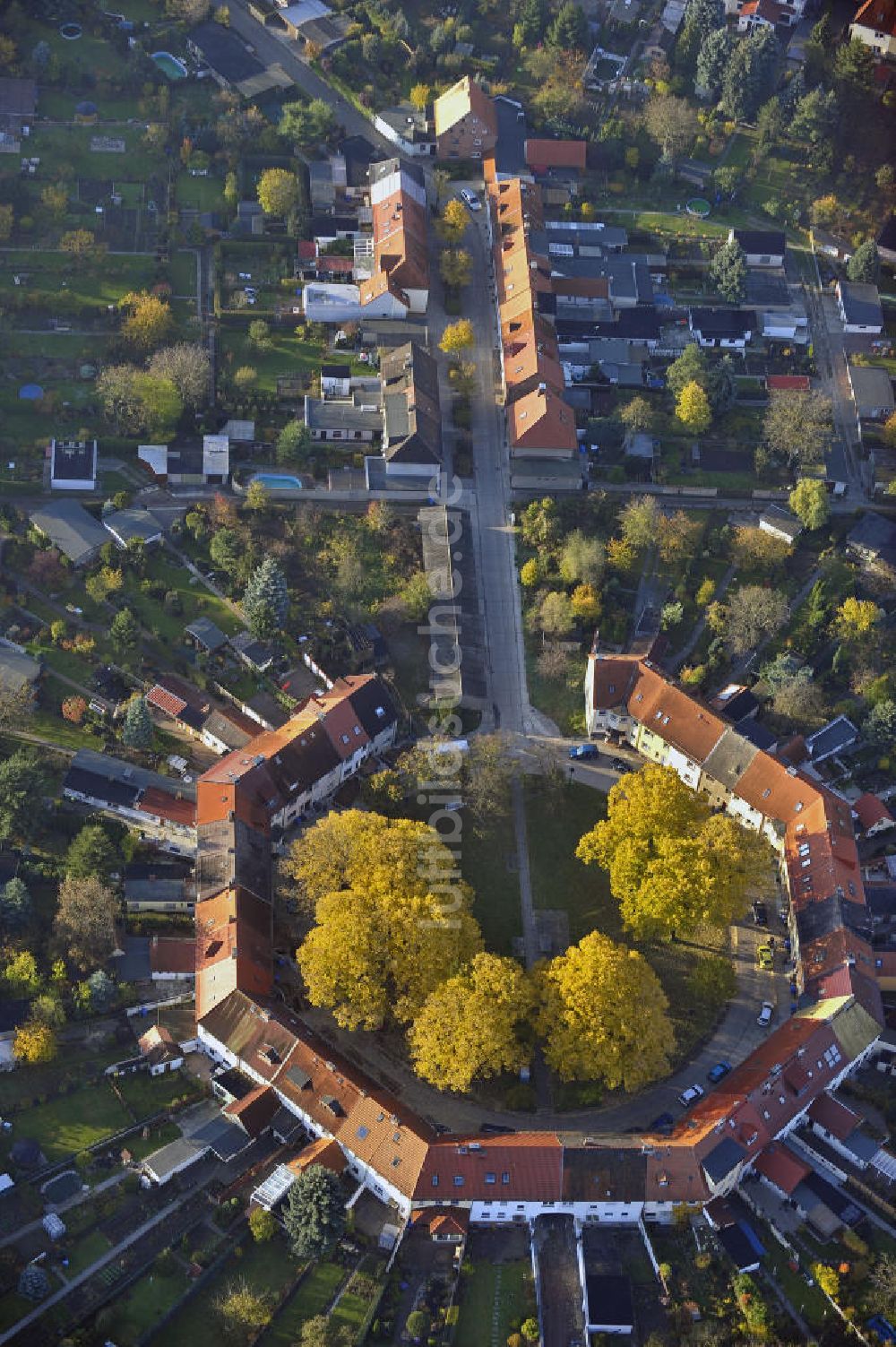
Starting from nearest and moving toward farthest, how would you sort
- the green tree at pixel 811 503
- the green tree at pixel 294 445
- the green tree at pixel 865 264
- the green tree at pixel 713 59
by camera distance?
1. the green tree at pixel 811 503
2. the green tree at pixel 294 445
3. the green tree at pixel 865 264
4. the green tree at pixel 713 59

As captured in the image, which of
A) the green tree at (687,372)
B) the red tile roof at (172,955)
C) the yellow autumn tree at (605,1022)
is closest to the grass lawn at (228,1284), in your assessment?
→ the red tile roof at (172,955)

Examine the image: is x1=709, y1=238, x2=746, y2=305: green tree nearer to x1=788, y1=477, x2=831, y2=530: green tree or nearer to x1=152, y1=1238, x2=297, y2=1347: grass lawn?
x1=788, y1=477, x2=831, y2=530: green tree

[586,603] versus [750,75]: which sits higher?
[750,75]

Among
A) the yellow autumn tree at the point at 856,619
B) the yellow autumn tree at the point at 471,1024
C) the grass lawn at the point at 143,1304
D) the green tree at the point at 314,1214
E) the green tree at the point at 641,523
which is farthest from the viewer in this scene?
the green tree at the point at 641,523

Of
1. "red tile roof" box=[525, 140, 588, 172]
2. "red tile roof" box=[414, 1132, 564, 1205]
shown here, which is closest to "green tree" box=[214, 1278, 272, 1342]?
"red tile roof" box=[414, 1132, 564, 1205]

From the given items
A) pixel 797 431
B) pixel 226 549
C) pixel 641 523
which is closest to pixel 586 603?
pixel 641 523

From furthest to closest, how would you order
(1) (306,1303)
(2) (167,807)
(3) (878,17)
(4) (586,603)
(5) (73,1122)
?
(3) (878,17) → (4) (586,603) → (2) (167,807) → (5) (73,1122) → (1) (306,1303)

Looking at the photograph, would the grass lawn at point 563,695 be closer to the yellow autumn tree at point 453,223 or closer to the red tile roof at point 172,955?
the red tile roof at point 172,955

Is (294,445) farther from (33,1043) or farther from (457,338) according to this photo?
(33,1043)
